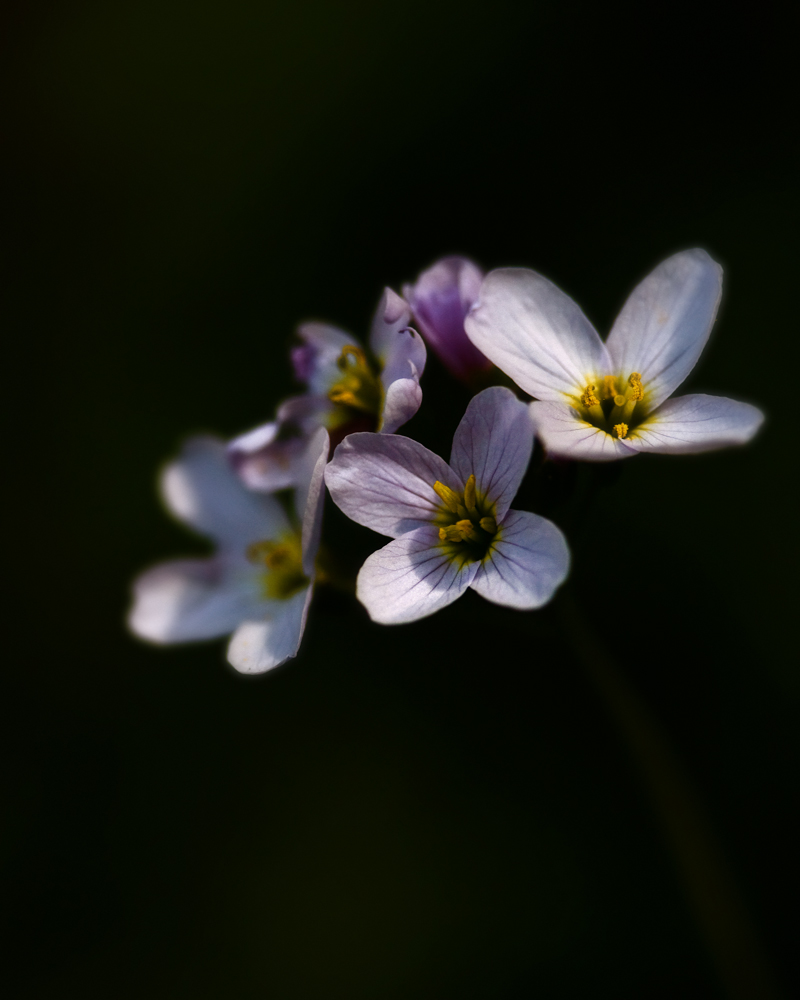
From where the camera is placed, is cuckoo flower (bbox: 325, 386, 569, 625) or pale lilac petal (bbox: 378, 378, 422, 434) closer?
cuckoo flower (bbox: 325, 386, 569, 625)

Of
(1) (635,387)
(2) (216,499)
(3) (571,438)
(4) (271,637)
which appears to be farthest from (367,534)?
(3) (571,438)

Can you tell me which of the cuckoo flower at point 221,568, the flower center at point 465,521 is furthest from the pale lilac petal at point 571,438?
the cuckoo flower at point 221,568

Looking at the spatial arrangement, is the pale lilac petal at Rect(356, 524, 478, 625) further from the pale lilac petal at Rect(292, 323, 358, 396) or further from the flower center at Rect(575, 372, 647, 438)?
the pale lilac petal at Rect(292, 323, 358, 396)

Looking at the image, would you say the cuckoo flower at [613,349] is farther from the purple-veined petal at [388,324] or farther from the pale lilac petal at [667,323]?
the purple-veined petal at [388,324]

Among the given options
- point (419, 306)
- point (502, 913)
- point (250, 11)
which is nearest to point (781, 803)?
point (502, 913)

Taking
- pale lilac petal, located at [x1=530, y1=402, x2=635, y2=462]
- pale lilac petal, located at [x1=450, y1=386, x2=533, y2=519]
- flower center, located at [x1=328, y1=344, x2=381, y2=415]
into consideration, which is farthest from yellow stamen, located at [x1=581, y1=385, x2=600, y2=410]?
flower center, located at [x1=328, y1=344, x2=381, y2=415]

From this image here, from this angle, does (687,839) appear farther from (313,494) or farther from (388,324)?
(388,324)

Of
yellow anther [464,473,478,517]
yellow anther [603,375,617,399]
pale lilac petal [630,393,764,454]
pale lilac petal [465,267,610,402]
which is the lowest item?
pale lilac petal [630,393,764,454]
